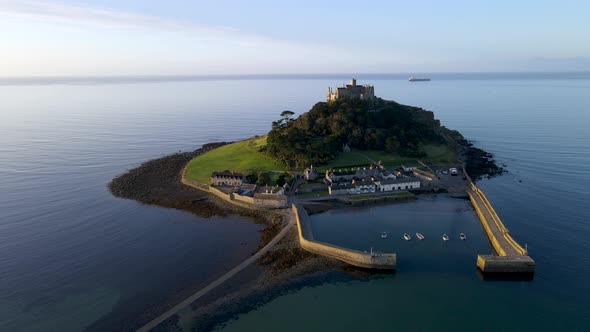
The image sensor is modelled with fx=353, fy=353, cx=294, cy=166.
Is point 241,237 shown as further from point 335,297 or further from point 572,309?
point 572,309

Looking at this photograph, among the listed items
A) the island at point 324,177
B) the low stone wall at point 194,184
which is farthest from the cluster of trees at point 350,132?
the low stone wall at point 194,184

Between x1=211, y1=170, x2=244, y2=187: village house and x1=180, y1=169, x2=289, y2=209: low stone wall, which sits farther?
x1=211, y1=170, x2=244, y2=187: village house

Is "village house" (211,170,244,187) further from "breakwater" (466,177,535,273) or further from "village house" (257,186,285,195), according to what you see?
"breakwater" (466,177,535,273)

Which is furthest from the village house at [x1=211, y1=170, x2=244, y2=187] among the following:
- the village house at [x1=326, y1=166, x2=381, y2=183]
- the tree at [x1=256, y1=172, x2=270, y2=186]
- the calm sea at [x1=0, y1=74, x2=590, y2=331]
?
the village house at [x1=326, y1=166, x2=381, y2=183]

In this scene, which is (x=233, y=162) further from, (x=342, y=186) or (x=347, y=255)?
(x=347, y=255)

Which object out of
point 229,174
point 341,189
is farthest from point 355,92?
point 229,174

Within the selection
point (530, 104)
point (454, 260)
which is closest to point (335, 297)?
point (454, 260)
